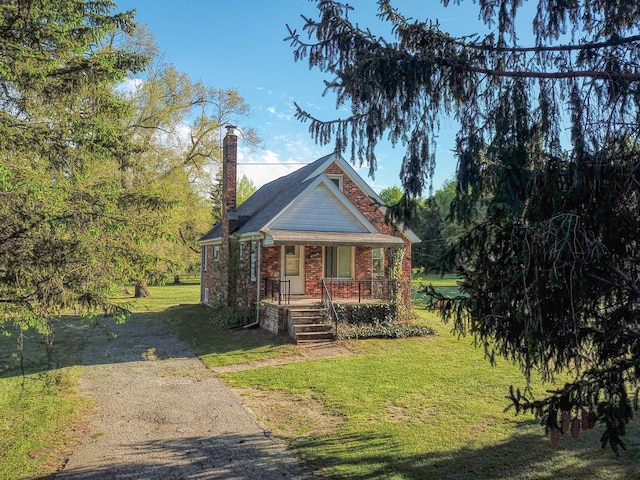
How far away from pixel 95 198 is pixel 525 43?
5.96m

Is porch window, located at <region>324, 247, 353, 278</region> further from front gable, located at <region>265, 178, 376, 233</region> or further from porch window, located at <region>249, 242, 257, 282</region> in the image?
porch window, located at <region>249, 242, 257, 282</region>

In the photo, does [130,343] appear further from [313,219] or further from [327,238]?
[313,219]

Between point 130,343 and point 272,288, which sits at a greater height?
point 272,288

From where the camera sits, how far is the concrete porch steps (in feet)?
41.8

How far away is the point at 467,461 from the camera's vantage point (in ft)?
18.2

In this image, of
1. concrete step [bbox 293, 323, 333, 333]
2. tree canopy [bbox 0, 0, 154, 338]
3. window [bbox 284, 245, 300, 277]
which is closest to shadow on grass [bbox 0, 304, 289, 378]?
concrete step [bbox 293, 323, 333, 333]

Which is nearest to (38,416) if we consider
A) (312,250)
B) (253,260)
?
(253,260)

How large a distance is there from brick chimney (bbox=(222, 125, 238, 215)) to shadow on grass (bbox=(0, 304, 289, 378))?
4.88 metres

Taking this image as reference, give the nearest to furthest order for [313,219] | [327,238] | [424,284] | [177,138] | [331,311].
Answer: [424,284], [331,311], [327,238], [313,219], [177,138]

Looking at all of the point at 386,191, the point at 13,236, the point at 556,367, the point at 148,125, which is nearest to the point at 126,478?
the point at 13,236

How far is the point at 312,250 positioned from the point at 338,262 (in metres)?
1.21

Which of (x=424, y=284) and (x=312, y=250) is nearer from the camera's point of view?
(x=424, y=284)

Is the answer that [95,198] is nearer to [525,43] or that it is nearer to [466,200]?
[466,200]

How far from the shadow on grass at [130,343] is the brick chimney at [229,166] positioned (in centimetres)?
488
